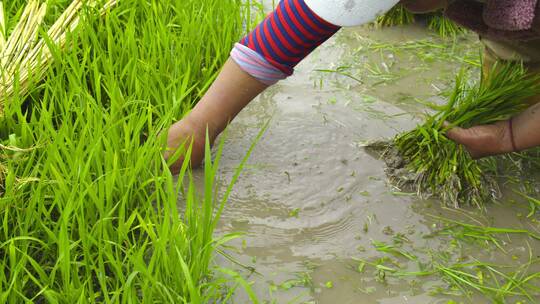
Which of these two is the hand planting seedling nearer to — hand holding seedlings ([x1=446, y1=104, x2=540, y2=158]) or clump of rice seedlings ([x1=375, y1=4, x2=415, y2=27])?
hand holding seedlings ([x1=446, y1=104, x2=540, y2=158])

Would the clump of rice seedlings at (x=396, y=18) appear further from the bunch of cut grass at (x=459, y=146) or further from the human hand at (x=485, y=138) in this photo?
the human hand at (x=485, y=138)

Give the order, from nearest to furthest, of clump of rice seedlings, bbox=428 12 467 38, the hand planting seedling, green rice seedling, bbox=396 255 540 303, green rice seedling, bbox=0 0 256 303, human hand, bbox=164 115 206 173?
1. green rice seedling, bbox=0 0 256 303
2. green rice seedling, bbox=396 255 540 303
3. the hand planting seedling
4. human hand, bbox=164 115 206 173
5. clump of rice seedlings, bbox=428 12 467 38

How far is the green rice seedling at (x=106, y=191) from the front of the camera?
146cm

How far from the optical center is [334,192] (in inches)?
78.7

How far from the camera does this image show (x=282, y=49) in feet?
6.04

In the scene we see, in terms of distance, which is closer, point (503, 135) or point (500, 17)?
point (500, 17)

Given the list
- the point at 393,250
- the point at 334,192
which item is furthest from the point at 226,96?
the point at 393,250

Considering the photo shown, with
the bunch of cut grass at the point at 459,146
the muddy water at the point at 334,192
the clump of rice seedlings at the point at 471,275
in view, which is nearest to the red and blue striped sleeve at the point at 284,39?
the muddy water at the point at 334,192

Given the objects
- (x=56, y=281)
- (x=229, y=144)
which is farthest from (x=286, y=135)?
(x=56, y=281)

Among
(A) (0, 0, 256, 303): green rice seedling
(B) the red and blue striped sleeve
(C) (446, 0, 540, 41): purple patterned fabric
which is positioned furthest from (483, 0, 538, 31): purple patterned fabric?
(A) (0, 0, 256, 303): green rice seedling

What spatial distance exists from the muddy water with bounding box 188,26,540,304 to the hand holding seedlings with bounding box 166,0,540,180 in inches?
6.9

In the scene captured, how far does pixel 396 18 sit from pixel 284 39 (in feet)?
4.40

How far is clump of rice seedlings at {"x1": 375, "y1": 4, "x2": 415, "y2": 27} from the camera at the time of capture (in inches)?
118

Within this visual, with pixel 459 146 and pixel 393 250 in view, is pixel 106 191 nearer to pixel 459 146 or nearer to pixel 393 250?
pixel 393 250
